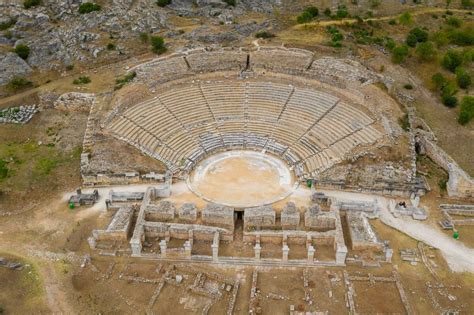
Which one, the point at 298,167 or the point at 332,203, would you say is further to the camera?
the point at 298,167

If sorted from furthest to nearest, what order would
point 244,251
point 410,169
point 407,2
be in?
1. point 407,2
2. point 410,169
3. point 244,251

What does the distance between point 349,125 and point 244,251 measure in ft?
63.2

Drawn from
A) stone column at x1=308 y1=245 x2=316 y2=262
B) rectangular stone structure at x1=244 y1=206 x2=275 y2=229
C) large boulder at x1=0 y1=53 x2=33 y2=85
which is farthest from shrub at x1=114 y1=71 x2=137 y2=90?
stone column at x1=308 y1=245 x2=316 y2=262

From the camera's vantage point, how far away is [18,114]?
1929 inches

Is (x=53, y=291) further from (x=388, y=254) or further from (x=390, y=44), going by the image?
(x=390, y=44)

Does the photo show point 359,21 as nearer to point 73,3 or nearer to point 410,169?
point 410,169

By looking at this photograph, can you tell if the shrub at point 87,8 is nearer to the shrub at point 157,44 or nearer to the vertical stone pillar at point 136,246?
the shrub at point 157,44

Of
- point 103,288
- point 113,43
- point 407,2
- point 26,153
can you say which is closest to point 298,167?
point 103,288

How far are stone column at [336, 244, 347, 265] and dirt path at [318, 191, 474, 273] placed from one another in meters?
6.30

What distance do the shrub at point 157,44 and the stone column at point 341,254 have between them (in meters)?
37.1

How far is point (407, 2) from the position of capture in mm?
75125

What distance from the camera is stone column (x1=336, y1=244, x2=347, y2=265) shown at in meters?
31.4

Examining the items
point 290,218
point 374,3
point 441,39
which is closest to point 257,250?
point 290,218

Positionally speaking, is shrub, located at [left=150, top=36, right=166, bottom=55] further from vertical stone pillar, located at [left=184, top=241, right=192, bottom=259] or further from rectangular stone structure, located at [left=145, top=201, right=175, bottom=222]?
vertical stone pillar, located at [left=184, top=241, right=192, bottom=259]
